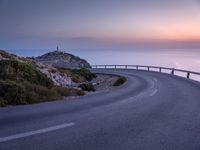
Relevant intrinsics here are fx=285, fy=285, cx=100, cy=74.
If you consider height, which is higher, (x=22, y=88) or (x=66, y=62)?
(x=22, y=88)

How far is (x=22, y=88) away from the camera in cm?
1410

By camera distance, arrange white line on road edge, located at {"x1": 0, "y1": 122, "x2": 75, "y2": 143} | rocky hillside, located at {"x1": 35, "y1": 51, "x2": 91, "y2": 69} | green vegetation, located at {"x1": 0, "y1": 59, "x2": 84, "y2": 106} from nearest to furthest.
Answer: white line on road edge, located at {"x1": 0, "y1": 122, "x2": 75, "y2": 143}
green vegetation, located at {"x1": 0, "y1": 59, "x2": 84, "y2": 106}
rocky hillside, located at {"x1": 35, "y1": 51, "x2": 91, "y2": 69}

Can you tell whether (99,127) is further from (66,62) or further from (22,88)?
(66,62)

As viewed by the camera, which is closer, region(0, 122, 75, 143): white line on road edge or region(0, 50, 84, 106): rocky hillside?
region(0, 122, 75, 143): white line on road edge

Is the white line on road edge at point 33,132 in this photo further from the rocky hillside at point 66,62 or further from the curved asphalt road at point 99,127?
the rocky hillside at point 66,62

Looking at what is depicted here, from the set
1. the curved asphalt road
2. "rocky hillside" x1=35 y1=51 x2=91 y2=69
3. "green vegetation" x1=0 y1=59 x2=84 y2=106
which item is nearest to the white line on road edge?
the curved asphalt road

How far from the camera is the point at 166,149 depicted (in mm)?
6406

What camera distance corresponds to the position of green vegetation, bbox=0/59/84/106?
13.1m

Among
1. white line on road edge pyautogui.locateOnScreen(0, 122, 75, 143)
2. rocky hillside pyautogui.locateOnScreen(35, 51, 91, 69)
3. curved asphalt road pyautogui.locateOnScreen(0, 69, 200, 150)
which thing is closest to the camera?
curved asphalt road pyautogui.locateOnScreen(0, 69, 200, 150)

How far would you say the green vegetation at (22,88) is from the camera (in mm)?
13094

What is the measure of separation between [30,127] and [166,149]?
3.84 meters

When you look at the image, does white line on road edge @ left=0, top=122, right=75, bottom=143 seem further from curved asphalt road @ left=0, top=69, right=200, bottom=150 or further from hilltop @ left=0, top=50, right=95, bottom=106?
hilltop @ left=0, top=50, right=95, bottom=106

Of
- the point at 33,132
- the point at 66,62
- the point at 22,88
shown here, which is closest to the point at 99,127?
the point at 33,132

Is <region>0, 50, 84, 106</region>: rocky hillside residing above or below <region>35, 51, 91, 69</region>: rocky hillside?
above
